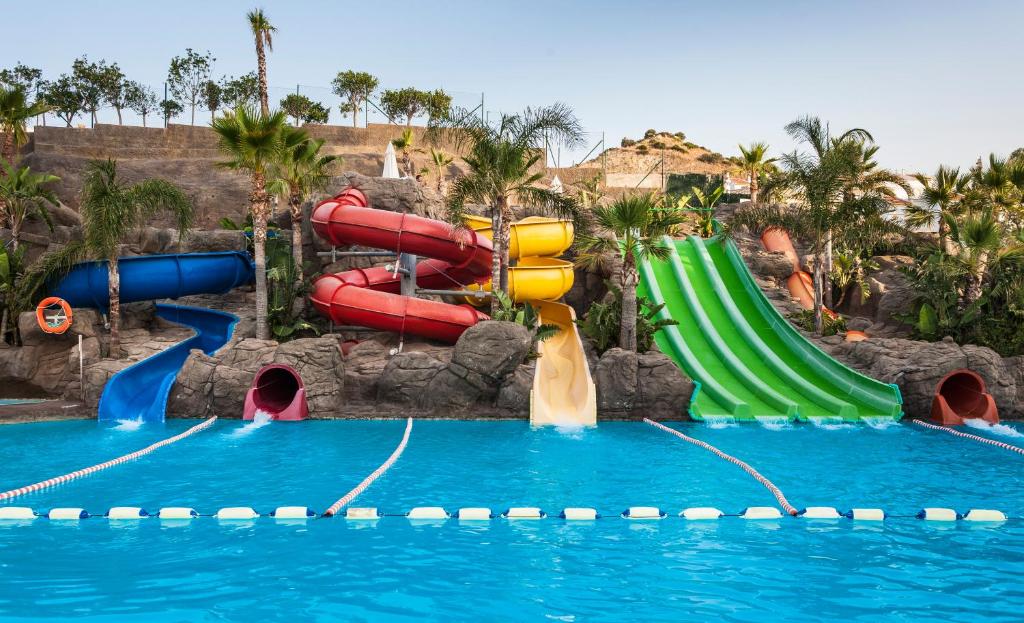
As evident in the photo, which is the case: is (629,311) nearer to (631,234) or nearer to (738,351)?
(631,234)

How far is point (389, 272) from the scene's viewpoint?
55.3 feet

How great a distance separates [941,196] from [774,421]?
33.1ft

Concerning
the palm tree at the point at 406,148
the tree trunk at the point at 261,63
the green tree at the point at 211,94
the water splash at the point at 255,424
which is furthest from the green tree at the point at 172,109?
the water splash at the point at 255,424

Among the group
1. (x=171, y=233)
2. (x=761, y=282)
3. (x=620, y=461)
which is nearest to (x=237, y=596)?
(x=620, y=461)

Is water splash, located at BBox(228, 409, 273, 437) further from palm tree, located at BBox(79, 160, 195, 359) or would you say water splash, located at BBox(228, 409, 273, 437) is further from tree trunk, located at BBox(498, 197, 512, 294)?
tree trunk, located at BBox(498, 197, 512, 294)

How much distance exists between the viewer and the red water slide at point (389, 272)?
1523 centimetres

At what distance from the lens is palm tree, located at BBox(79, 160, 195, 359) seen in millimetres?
14617

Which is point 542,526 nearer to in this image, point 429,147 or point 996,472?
point 996,472

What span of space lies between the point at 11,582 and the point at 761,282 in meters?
18.2

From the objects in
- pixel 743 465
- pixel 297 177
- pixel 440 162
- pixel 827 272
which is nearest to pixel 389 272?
pixel 297 177

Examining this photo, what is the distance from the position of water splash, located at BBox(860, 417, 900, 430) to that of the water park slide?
11833 millimetres

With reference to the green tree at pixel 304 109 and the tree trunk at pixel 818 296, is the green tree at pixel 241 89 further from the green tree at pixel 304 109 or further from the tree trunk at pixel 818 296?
the tree trunk at pixel 818 296

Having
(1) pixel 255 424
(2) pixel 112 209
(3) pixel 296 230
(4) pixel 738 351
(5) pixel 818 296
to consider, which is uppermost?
(2) pixel 112 209

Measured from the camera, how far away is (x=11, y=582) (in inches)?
210
